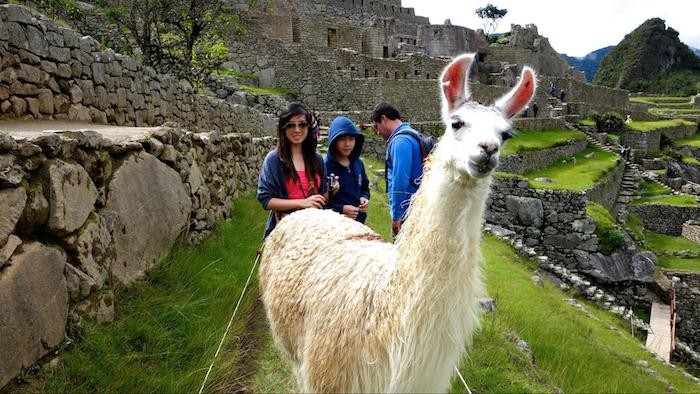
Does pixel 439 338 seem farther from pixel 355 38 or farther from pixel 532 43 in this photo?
pixel 532 43

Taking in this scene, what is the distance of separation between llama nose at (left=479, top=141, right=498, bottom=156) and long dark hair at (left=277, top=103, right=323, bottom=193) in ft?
6.41

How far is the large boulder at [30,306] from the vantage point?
2000 millimetres

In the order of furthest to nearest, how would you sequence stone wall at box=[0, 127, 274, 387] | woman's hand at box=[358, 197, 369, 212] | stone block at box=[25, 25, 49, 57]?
stone block at box=[25, 25, 49, 57] → woman's hand at box=[358, 197, 369, 212] → stone wall at box=[0, 127, 274, 387]

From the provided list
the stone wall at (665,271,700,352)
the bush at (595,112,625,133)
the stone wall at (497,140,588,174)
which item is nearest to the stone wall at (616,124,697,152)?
the bush at (595,112,625,133)

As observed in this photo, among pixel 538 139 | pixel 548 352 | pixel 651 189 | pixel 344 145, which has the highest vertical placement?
pixel 344 145

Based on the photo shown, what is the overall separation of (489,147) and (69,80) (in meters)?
4.38

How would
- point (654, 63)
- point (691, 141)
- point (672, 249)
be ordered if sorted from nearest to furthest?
point (672, 249), point (691, 141), point (654, 63)

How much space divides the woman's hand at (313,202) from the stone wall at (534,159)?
14085 mm

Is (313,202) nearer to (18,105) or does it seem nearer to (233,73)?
(18,105)

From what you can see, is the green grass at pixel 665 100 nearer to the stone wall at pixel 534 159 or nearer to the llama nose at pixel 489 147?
the stone wall at pixel 534 159

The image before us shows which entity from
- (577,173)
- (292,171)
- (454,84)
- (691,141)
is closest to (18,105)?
(292,171)

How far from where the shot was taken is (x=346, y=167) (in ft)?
13.1

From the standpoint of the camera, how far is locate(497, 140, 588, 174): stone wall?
17.6 m

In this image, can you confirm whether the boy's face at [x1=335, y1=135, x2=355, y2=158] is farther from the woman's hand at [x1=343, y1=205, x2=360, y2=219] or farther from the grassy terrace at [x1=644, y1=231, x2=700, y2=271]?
the grassy terrace at [x1=644, y1=231, x2=700, y2=271]
